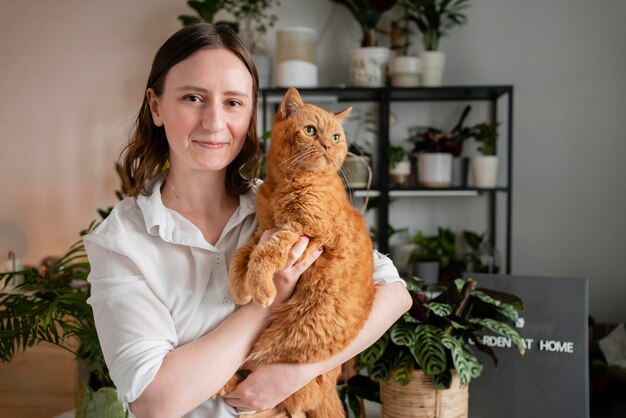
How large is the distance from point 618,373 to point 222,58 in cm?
211

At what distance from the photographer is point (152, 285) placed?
38.9 inches

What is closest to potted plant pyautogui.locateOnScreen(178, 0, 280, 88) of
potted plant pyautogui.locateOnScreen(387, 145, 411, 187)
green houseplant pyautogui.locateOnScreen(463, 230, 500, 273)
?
potted plant pyautogui.locateOnScreen(387, 145, 411, 187)

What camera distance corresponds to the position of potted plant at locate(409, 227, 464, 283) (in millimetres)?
2809

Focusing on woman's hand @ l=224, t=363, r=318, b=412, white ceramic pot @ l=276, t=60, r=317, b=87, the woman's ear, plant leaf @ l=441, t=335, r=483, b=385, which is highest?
white ceramic pot @ l=276, t=60, r=317, b=87

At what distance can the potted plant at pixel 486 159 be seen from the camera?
2795mm

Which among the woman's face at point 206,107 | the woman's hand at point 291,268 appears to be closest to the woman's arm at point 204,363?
the woman's hand at point 291,268

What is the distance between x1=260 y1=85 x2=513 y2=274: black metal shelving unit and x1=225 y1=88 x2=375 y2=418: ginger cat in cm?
177

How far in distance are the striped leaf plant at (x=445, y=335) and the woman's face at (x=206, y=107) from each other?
67 cm

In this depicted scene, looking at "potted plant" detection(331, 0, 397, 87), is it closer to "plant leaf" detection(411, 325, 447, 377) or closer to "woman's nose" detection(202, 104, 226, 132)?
"plant leaf" detection(411, 325, 447, 377)

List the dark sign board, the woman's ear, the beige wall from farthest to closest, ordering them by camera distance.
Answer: the beige wall, the dark sign board, the woman's ear

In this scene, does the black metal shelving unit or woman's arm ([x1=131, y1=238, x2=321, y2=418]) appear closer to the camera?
woman's arm ([x1=131, y1=238, x2=321, y2=418])

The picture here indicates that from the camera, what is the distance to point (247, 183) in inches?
46.9

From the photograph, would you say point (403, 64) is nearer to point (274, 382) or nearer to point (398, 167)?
point (398, 167)

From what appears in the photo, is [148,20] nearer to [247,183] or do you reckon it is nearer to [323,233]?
[247,183]
